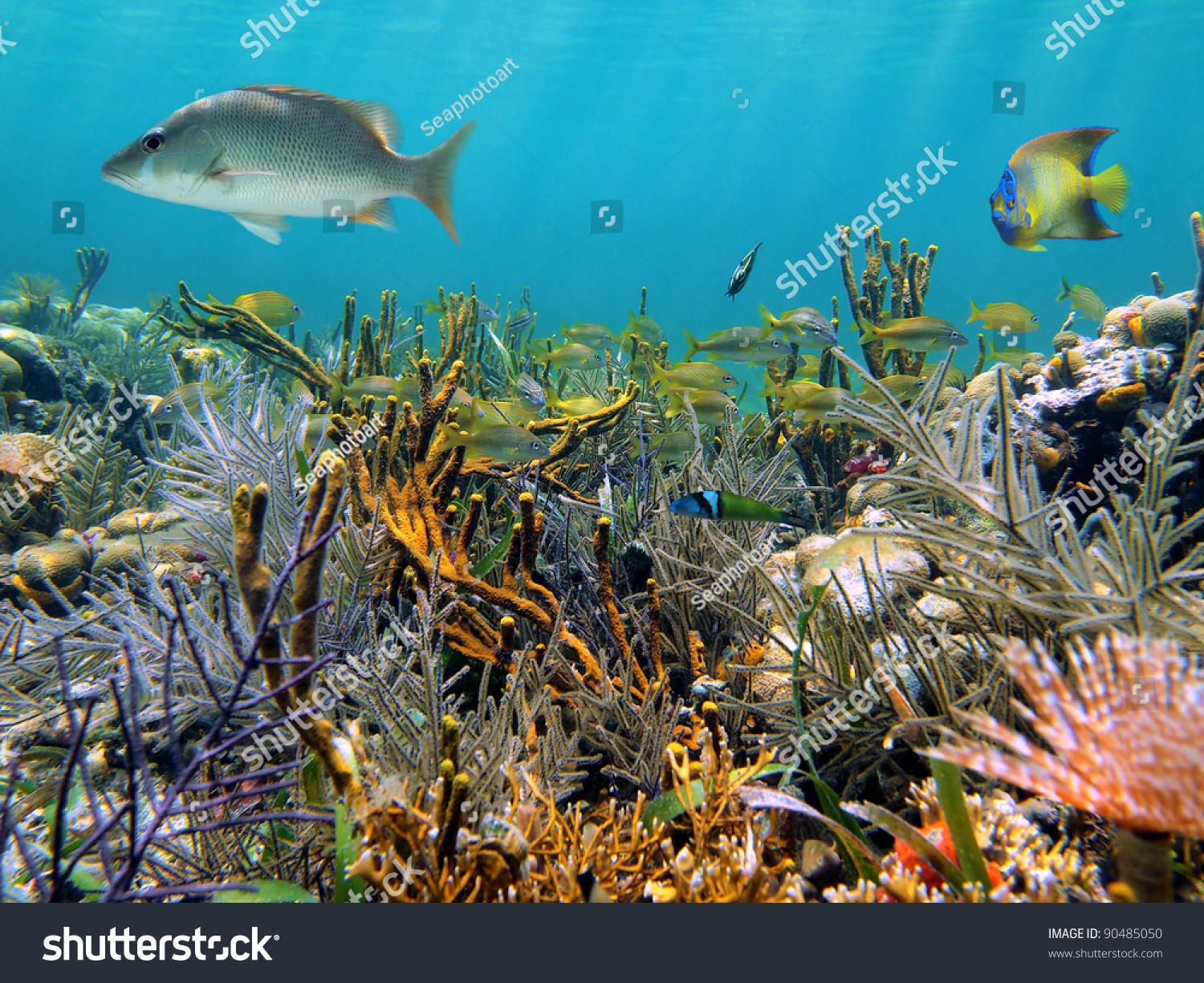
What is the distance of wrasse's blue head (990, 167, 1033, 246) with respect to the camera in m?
3.32

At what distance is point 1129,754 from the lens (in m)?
0.99

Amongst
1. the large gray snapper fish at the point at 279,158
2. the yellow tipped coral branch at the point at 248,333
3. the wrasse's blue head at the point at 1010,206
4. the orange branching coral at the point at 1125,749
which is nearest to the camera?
the orange branching coral at the point at 1125,749

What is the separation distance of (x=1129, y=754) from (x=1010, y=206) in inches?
136

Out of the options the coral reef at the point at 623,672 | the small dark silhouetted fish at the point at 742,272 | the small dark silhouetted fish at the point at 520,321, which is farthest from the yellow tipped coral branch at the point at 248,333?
the small dark silhouetted fish at the point at 742,272

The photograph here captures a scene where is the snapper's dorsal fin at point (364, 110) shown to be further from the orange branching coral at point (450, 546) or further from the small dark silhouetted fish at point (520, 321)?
the small dark silhouetted fish at point (520, 321)

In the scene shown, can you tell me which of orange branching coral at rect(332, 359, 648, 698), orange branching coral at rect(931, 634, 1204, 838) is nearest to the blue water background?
orange branching coral at rect(332, 359, 648, 698)

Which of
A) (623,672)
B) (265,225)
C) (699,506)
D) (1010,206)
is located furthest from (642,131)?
(623,672)

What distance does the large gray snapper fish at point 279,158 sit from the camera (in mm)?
2684

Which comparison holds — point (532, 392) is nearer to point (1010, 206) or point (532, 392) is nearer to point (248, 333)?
point (248, 333)

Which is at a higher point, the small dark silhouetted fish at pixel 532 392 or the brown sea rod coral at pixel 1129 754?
the small dark silhouetted fish at pixel 532 392

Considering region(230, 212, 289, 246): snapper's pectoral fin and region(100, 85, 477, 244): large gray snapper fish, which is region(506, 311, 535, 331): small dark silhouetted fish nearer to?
region(230, 212, 289, 246): snapper's pectoral fin

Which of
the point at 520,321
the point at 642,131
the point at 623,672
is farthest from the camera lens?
the point at 642,131

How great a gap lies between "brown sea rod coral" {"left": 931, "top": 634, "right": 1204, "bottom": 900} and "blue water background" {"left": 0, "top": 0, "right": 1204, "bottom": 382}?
15.0 ft

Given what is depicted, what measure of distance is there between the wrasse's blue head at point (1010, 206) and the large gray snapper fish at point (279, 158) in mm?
2951
